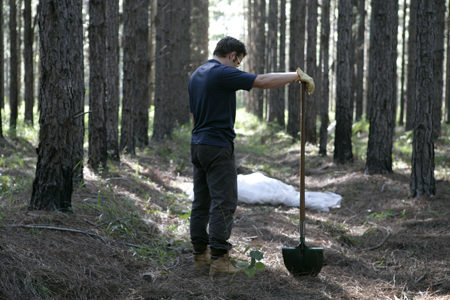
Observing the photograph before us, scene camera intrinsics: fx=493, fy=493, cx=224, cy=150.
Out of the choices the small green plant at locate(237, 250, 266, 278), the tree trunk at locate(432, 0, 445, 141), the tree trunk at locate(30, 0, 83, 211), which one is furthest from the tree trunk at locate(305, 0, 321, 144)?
the small green plant at locate(237, 250, 266, 278)

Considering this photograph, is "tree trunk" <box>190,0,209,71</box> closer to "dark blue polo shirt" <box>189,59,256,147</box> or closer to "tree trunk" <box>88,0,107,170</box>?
"tree trunk" <box>88,0,107,170</box>

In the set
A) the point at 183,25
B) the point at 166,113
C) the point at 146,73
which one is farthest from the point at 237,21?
the point at 146,73

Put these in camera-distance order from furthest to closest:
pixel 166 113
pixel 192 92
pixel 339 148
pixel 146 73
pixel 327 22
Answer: pixel 166 113 → pixel 327 22 → pixel 146 73 → pixel 339 148 → pixel 192 92

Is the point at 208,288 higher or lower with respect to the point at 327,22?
lower

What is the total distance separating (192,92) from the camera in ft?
15.8

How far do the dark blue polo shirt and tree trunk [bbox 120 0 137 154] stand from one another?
8017mm

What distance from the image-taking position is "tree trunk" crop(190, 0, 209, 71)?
3137 centimetres

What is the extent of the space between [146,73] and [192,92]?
9861 millimetres

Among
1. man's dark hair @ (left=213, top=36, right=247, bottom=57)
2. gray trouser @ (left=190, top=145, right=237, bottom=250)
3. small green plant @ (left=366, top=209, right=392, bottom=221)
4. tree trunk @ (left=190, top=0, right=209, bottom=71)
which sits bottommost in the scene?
small green plant @ (left=366, top=209, right=392, bottom=221)

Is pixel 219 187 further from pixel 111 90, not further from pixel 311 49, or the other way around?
pixel 311 49

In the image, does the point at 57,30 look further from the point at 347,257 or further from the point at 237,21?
the point at 237,21

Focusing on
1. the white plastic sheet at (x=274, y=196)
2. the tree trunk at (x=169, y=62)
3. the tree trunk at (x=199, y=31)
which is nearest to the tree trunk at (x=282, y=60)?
the tree trunk at (x=169, y=62)

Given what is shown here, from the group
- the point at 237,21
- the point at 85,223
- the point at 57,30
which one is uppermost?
the point at 237,21

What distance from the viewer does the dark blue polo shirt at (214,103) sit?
4.52m
